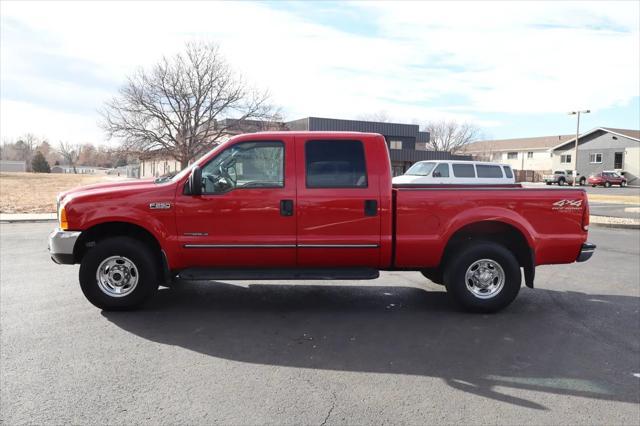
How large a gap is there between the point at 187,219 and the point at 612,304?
17.8 feet

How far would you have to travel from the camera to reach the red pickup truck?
212 inches

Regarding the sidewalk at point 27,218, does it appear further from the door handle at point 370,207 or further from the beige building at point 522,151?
the beige building at point 522,151

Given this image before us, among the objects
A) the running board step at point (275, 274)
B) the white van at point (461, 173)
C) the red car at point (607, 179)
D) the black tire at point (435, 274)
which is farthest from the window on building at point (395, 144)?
the running board step at point (275, 274)

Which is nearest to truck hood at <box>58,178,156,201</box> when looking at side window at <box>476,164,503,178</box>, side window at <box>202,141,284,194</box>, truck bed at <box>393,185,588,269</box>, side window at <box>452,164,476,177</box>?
side window at <box>202,141,284,194</box>

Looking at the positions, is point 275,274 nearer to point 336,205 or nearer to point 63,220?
point 336,205

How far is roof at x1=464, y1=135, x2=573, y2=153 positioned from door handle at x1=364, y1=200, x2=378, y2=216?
79.0m

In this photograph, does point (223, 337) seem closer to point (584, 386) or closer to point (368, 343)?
point (368, 343)

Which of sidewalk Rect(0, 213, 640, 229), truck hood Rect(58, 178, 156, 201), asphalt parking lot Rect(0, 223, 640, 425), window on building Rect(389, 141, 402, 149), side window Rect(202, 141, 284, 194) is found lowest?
asphalt parking lot Rect(0, 223, 640, 425)

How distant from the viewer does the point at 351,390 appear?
3.68 m

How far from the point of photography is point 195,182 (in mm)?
5289

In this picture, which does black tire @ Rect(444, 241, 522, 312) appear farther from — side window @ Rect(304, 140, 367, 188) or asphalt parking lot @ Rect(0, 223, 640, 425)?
side window @ Rect(304, 140, 367, 188)

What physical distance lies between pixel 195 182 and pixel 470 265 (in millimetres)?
3268

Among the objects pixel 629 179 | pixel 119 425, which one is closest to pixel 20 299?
pixel 119 425

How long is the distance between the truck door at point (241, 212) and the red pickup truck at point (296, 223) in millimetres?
11
